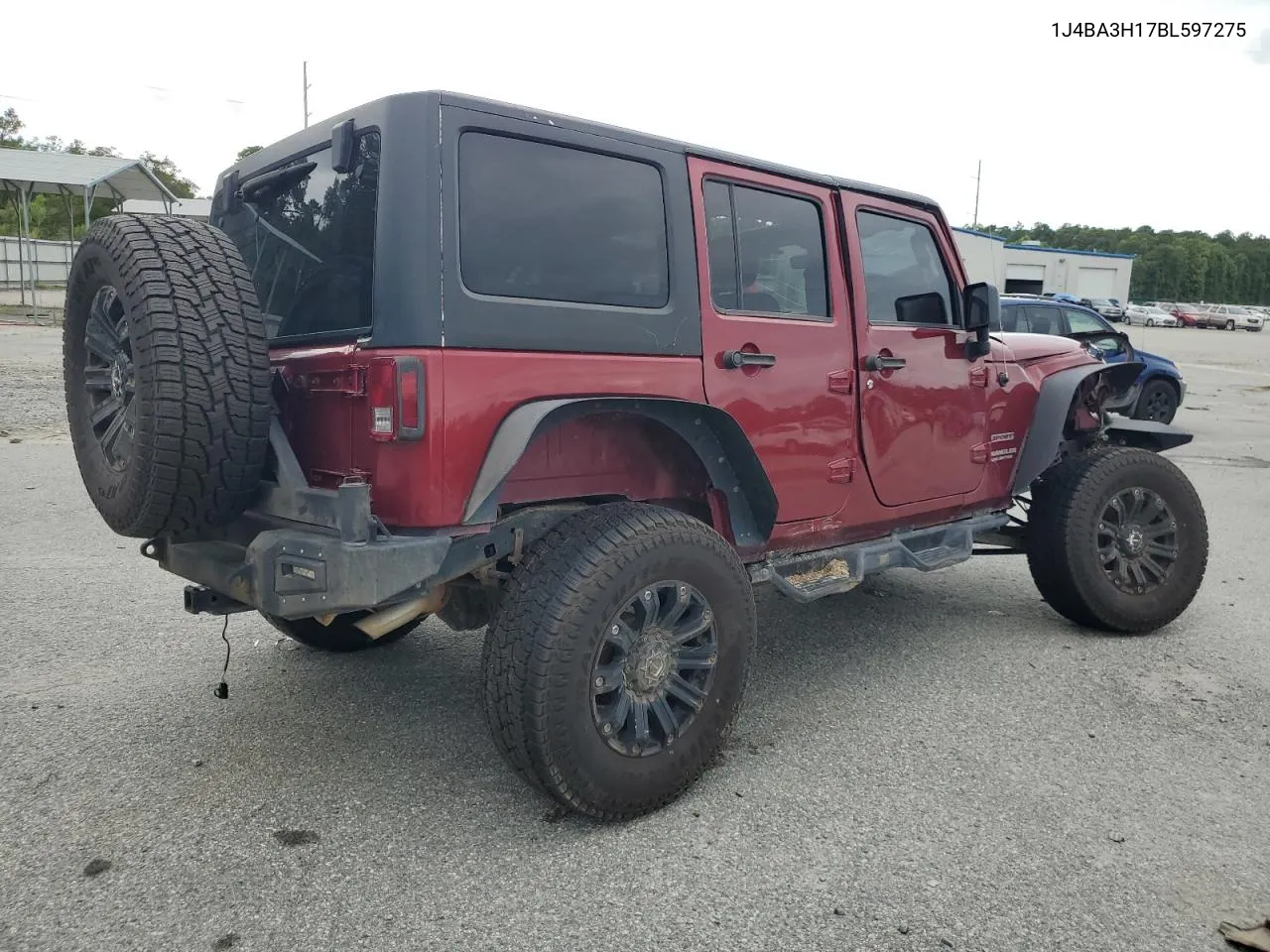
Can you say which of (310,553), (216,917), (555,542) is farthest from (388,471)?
(216,917)

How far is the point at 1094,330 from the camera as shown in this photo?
34.3 feet

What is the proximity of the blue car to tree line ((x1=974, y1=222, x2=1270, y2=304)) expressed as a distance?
307 ft

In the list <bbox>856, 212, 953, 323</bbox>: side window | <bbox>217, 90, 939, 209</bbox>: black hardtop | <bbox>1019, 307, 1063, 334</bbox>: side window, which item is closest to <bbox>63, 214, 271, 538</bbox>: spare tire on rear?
<bbox>217, 90, 939, 209</bbox>: black hardtop

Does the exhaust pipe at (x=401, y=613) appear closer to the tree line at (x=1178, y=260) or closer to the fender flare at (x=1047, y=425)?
the fender flare at (x=1047, y=425)

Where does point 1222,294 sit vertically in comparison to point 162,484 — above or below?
above

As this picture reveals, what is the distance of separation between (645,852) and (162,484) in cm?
164

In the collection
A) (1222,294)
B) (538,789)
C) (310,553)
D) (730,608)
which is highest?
(1222,294)

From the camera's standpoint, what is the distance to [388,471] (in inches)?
99.0

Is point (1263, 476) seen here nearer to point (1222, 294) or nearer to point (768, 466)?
point (768, 466)

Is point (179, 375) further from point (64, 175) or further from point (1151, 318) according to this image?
point (1151, 318)

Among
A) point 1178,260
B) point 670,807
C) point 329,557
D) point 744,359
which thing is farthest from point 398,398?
point 1178,260

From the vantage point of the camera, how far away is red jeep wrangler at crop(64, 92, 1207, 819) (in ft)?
8.07

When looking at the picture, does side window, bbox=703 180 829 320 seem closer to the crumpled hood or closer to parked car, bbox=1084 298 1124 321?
the crumpled hood

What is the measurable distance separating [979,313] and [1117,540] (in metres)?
1.35
